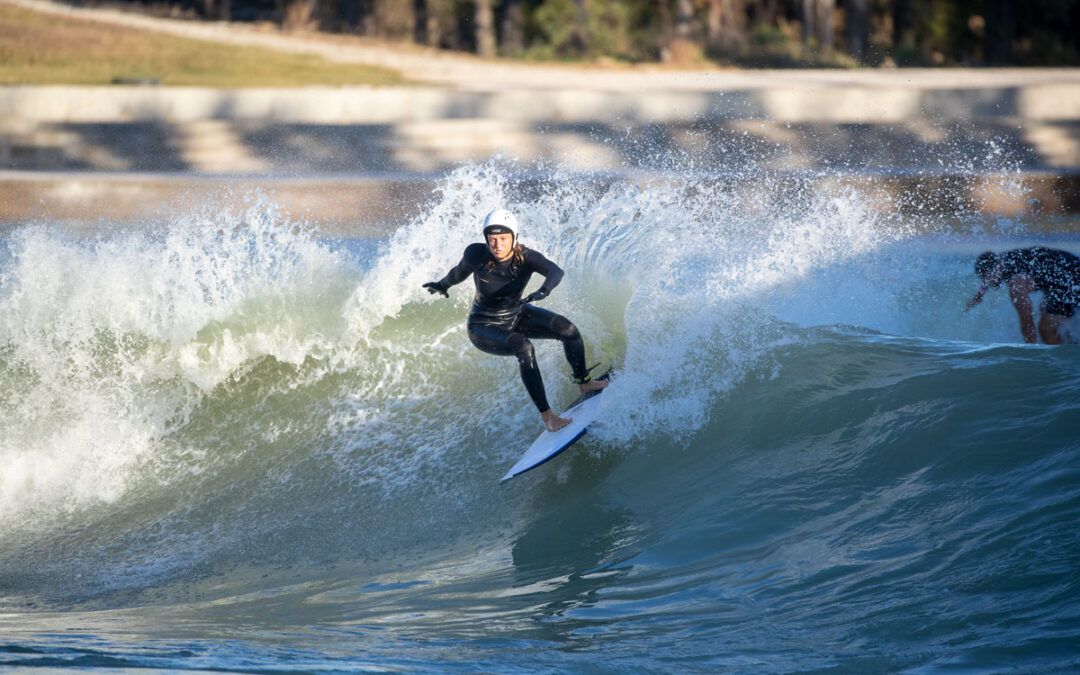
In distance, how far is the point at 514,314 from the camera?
6.50m

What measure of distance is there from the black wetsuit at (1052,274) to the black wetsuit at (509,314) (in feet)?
12.9

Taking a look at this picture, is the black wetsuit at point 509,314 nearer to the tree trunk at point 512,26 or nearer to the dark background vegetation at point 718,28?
the dark background vegetation at point 718,28

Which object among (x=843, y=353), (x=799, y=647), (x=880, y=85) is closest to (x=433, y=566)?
(x=799, y=647)

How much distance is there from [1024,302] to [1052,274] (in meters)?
0.30

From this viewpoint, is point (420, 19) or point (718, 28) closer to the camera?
point (718, 28)

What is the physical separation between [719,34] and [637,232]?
20.5 meters

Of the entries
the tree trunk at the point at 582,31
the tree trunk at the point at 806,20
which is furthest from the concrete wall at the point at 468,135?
the tree trunk at the point at 806,20

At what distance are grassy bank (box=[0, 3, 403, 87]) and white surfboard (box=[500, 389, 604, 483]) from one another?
1576 cm

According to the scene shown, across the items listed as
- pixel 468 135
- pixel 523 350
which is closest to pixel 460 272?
pixel 523 350

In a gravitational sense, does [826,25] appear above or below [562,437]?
above

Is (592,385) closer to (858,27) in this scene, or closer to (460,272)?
(460,272)

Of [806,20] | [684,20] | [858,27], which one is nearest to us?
[858,27]

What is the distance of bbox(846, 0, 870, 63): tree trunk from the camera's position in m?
26.9

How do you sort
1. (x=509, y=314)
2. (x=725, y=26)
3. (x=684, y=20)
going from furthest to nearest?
(x=725, y=26) < (x=684, y=20) < (x=509, y=314)
